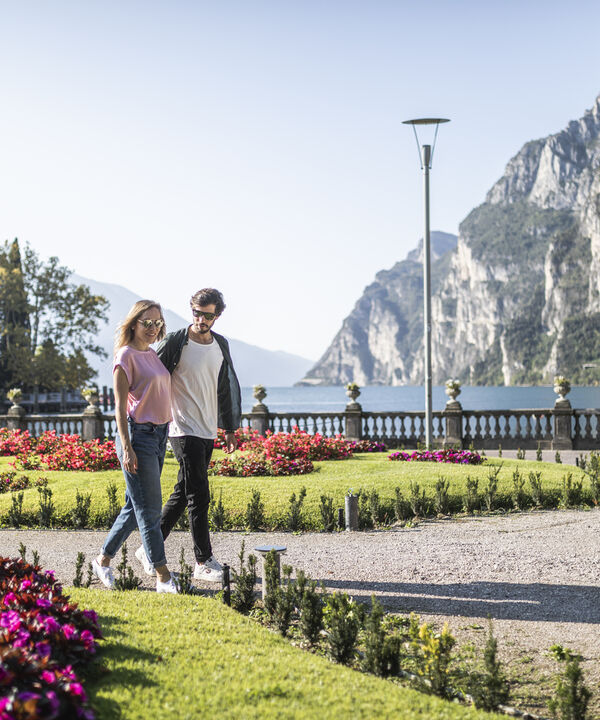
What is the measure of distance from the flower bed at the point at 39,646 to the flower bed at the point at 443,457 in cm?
1132

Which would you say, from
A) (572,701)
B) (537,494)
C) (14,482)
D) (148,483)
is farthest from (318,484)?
(572,701)

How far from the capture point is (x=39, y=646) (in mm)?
3754

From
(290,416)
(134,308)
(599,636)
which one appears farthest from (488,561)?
(290,416)

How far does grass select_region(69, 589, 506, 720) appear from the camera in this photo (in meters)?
3.77

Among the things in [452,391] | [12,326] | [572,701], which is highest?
[12,326]

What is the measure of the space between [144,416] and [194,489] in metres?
0.95

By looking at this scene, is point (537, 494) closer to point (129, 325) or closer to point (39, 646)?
point (129, 325)

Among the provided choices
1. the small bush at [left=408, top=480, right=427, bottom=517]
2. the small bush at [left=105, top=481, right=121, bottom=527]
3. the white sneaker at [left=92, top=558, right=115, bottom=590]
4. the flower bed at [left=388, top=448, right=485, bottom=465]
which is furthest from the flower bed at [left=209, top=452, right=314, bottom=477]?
the white sneaker at [left=92, top=558, right=115, bottom=590]

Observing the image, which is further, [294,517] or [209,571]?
[294,517]

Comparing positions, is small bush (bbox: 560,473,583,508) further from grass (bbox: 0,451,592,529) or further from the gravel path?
the gravel path

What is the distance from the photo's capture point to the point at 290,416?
24.2 metres

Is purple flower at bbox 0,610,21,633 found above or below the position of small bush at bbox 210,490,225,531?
above

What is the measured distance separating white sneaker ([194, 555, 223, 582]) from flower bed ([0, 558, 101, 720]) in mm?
1901

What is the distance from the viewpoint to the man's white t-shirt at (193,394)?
6.55 meters
